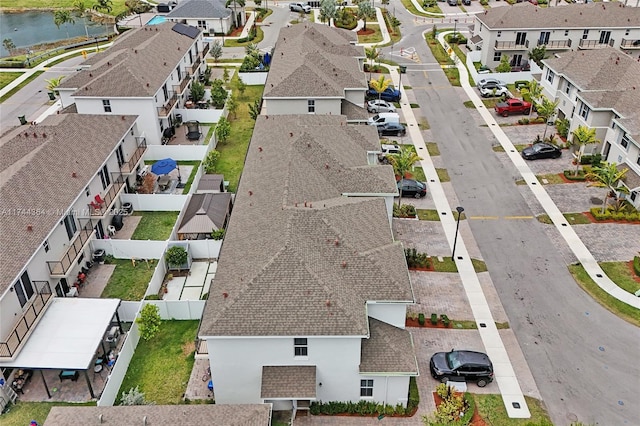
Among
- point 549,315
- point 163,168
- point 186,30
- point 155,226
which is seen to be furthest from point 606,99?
point 186,30

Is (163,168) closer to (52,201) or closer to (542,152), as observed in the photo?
(52,201)

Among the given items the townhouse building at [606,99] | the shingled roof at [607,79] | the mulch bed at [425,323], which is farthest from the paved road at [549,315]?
the shingled roof at [607,79]

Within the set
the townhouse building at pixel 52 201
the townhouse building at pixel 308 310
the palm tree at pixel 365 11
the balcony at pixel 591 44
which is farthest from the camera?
the palm tree at pixel 365 11

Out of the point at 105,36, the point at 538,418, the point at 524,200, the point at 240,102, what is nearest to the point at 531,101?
the point at 524,200

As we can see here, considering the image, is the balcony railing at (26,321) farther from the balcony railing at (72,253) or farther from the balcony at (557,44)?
the balcony at (557,44)

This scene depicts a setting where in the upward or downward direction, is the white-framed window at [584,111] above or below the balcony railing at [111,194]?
above

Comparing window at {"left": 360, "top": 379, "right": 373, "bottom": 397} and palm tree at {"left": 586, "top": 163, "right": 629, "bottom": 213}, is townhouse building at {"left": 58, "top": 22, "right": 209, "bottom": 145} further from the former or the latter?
palm tree at {"left": 586, "top": 163, "right": 629, "bottom": 213}
